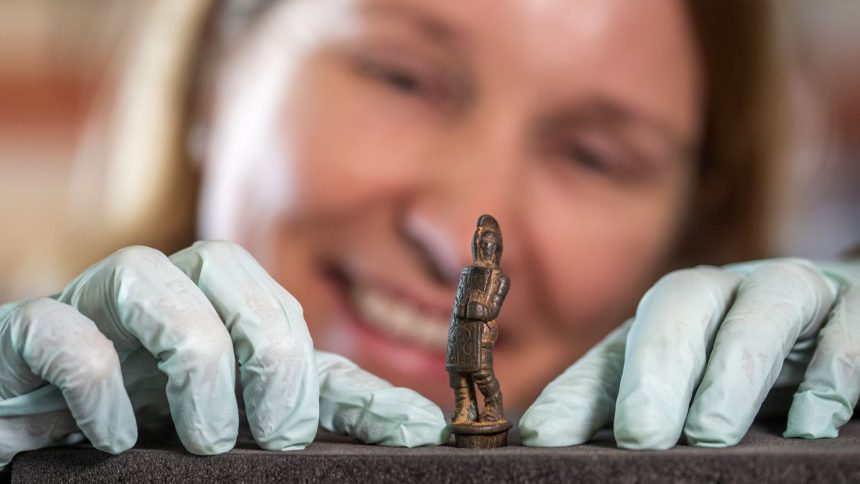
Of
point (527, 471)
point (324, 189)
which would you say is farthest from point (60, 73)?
point (527, 471)

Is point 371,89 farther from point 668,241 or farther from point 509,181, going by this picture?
point 668,241

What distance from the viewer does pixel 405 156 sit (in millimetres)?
2133

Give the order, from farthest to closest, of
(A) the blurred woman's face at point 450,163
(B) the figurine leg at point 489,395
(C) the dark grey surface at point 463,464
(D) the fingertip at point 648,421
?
(A) the blurred woman's face at point 450,163 → (B) the figurine leg at point 489,395 → (D) the fingertip at point 648,421 → (C) the dark grey surface at point 463,464

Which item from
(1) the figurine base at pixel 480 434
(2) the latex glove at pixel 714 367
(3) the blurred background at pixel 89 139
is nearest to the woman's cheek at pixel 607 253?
(3) the blurred background at pixel 89 139

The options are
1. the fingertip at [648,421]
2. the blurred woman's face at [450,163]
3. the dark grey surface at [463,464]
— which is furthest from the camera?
the blurred woman's face at [450,163]

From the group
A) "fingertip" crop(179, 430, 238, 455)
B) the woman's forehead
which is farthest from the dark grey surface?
the woman's forehead

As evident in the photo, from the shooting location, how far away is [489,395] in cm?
123

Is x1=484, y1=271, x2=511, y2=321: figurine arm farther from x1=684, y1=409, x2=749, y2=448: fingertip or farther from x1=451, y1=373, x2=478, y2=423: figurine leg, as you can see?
x1=684, y1=409, x2=749, y2=448: fingertip

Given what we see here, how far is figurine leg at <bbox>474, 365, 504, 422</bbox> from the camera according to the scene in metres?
1.21

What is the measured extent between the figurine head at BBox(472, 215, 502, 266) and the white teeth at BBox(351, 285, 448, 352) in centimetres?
88

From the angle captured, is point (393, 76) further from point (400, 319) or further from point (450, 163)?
point (400, 319)

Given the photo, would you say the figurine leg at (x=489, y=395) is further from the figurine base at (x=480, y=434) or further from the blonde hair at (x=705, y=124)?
the blonde hair at (x=705, y=124)

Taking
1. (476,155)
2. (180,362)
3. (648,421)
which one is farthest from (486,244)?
(476,155)

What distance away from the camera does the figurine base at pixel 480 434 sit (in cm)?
119
